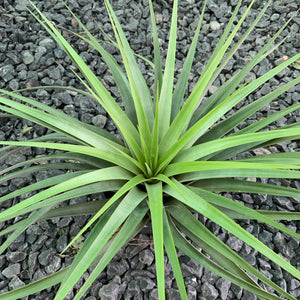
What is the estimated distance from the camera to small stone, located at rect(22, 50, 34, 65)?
1816mm

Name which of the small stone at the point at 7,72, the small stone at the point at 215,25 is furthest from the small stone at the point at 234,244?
the small stone at the point at 7,72

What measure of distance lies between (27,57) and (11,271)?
3.87ft

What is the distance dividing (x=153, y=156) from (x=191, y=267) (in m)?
0.56

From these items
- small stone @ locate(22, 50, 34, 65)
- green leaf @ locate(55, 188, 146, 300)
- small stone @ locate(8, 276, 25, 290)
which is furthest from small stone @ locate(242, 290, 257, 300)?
small stone @ locate(22, 50, 34, 65)

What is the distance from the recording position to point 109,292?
1.16 m

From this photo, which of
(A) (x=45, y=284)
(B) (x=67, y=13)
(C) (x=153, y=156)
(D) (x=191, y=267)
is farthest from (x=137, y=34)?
(A) (x=45, y=284)

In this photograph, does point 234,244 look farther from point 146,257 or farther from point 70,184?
point 70,184

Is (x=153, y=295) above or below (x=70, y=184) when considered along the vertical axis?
below

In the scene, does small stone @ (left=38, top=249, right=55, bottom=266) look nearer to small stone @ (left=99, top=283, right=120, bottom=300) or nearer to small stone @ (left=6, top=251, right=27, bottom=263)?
small stone @ (left=6, top=251, right=27, bottom=263)

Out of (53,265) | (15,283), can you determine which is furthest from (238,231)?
(15,283)

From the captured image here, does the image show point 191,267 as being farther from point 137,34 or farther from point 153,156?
point 137,34

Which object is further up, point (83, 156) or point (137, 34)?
point (137, 34)

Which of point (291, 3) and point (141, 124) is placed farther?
point (291, 3)

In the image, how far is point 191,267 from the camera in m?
1.23
